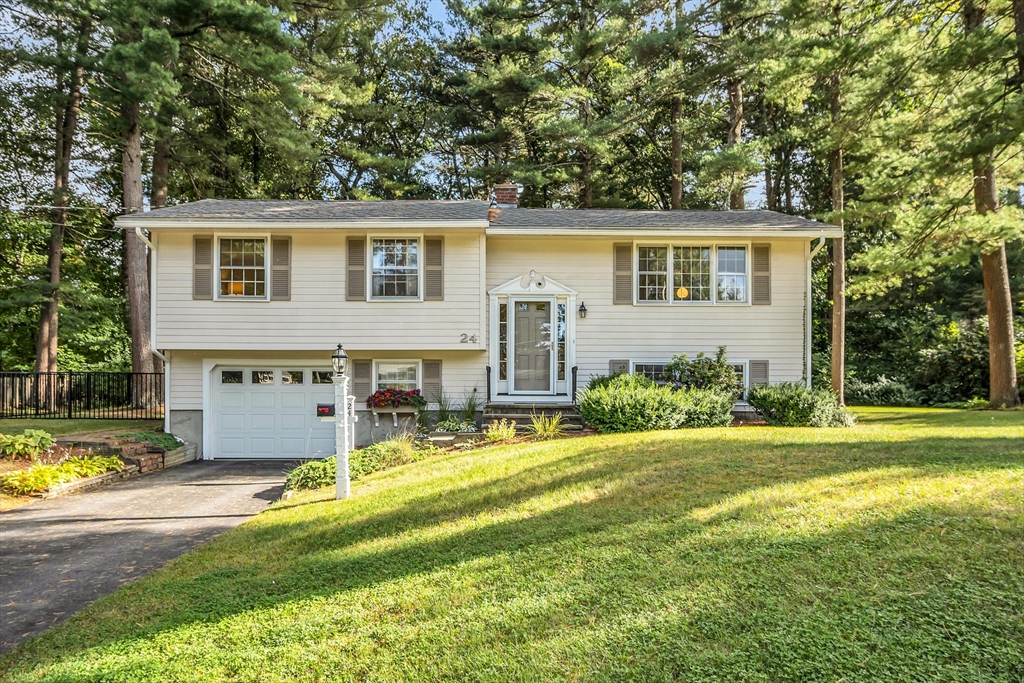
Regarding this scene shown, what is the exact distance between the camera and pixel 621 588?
144 inches

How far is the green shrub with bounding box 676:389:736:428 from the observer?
992cm

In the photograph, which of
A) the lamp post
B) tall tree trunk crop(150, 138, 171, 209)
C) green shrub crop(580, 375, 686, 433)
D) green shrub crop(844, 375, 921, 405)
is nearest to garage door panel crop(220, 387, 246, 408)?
the lamp post

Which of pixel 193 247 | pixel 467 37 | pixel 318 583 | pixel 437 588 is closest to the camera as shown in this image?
pixel 437 588

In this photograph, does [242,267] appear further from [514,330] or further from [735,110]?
[735,110]

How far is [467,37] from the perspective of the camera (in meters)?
24.2

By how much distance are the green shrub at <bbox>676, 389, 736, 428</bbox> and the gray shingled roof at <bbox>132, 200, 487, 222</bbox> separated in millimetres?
5288

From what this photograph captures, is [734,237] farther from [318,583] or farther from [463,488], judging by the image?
[318,583]

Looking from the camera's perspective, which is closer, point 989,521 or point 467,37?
point 989,521

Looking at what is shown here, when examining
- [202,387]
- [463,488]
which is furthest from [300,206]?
[463,488]

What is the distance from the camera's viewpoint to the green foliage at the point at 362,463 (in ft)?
27.5

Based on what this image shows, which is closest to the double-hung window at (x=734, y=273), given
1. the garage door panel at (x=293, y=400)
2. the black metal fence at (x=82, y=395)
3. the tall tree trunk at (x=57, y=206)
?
the garage door panel at (x=293, y=400)

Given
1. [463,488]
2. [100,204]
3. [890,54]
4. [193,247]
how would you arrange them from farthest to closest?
1. [100,204]
2. [193,247]
3. [890,54]
4. [463,488]

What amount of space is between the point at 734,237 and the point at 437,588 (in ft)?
34.3

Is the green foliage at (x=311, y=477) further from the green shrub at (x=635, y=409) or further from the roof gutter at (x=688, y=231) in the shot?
the roof gutter at (x=688, y=231)
